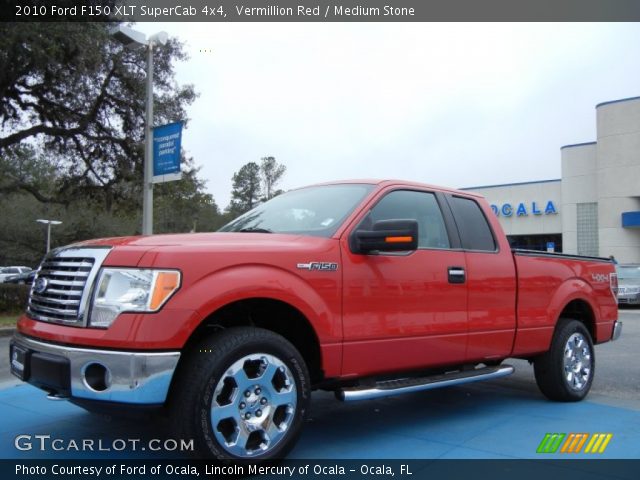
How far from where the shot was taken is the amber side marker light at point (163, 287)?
3.32 metres

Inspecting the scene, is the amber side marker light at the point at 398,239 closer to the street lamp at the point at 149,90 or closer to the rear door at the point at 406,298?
the rear door at the point at 406,298

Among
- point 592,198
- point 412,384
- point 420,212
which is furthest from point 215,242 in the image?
point 592,198

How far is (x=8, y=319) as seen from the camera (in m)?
14.6

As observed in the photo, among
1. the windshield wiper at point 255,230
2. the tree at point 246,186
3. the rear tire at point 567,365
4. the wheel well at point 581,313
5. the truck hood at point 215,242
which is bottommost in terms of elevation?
the rear tire at point 567,365

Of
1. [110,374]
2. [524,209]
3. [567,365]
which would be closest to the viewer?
Answer: [110,374]

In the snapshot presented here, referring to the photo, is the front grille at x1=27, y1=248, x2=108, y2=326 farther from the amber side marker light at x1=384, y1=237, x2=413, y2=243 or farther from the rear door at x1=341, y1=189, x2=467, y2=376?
the amber side marker light at x1=384, y1=237, x2=413, y2=243

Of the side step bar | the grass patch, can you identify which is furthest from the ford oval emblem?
the grass patch

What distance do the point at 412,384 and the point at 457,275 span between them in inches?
37.5

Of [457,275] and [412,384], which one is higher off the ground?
[457,275]

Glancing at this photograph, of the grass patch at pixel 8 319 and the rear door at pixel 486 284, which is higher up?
the rear door at pixel 486 284

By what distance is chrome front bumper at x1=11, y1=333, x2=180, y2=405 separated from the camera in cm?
322

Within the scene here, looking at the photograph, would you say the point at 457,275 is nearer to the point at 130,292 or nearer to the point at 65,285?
the point at 130,292

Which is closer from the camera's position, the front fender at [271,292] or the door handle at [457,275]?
the front fender at [271,292]

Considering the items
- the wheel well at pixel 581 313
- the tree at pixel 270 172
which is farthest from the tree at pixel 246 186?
the wheel well at pixel 581 313
